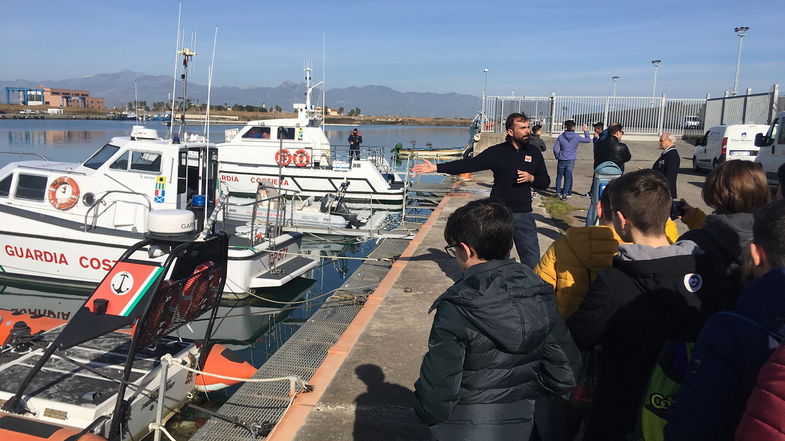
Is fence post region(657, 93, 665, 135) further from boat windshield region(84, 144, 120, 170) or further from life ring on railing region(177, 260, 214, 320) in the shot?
life ring on railing region(177, 260, 214, 320)

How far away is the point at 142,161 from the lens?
10.9 metres

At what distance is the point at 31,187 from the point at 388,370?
878cm

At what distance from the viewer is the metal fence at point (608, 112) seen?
28719 millimetres

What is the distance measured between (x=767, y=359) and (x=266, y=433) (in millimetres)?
3525

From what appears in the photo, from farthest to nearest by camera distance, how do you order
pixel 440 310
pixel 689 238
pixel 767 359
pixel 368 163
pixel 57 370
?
pixel 368 163 → pixel 57 370 → pixel 689 238 → pixel 440 310 → pixel 767 359

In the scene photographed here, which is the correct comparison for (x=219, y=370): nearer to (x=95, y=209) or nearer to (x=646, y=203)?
(x=646, y=203)

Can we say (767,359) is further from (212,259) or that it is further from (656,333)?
(212,259)

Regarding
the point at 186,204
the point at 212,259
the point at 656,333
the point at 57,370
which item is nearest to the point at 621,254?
the point at 656,333

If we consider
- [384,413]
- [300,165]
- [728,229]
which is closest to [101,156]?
[384,413]

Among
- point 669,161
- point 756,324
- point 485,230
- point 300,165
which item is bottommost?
point 300,165

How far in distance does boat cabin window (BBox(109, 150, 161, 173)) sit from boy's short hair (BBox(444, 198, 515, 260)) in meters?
9.70

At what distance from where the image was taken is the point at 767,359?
1634 millimetres

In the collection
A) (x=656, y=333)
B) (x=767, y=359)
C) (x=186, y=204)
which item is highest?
(x=767, y=359)

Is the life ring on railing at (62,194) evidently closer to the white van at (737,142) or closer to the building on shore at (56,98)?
the white van at (737,142)
